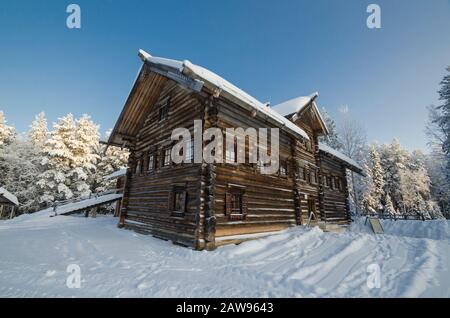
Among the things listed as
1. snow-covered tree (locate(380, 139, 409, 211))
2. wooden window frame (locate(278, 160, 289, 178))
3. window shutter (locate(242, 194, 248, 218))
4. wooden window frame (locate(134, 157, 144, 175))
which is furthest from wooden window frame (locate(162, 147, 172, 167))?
snow-covered tree (locate(380, 139, 409, 211))

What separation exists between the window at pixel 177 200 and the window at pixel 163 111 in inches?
180

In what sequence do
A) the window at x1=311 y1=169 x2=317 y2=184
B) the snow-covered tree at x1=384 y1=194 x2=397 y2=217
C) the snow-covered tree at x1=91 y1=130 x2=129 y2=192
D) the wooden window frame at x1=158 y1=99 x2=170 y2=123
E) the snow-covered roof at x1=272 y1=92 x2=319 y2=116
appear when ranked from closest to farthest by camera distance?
the wooden window frame at x1=158 y1=99 x2=170 y2=123 → the snow-covered roof at x1=272 y1=92 x2=319 y2=116 → the window at x1=311 y1=169 x2=317 y2=184 → the snow-covered tree at x1=384 y1=194 x2=397 y2=217 → the snow-covered tree at x1=91 y1=130 x2=129 y2=192

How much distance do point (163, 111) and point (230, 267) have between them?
9823mm

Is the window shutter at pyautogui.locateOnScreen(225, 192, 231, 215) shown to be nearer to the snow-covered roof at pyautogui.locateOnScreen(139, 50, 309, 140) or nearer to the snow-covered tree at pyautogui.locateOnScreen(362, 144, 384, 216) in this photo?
the snow-covered roof at pyautogui.locateOnScreen(139, 50, 309, 140)

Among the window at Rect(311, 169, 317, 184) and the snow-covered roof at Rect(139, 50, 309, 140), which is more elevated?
the snow-covered roof at Rect(139, 50, 309, 140)

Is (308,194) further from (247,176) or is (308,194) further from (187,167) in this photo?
(187,167)

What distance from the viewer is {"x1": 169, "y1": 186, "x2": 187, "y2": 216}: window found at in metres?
9.99

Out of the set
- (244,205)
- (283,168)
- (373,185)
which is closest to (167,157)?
(244,205)

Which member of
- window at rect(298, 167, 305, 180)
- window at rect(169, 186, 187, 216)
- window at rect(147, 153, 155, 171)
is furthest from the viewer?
window at rect(298, 167, 305, 180)

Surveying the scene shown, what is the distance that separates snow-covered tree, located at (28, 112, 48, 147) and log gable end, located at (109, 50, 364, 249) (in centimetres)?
3132

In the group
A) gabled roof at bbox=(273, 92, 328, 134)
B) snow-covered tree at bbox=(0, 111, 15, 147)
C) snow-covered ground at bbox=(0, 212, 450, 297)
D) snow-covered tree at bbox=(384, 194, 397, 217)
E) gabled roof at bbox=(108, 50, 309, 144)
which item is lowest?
snow-covered ground at bbox=(0, 212, 450, 297)

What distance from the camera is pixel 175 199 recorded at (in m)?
10.6

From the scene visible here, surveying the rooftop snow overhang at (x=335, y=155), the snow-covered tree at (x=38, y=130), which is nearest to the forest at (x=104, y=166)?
the snow-covered tree at (x=38, y=130)

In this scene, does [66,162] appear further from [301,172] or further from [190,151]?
[301,172]
